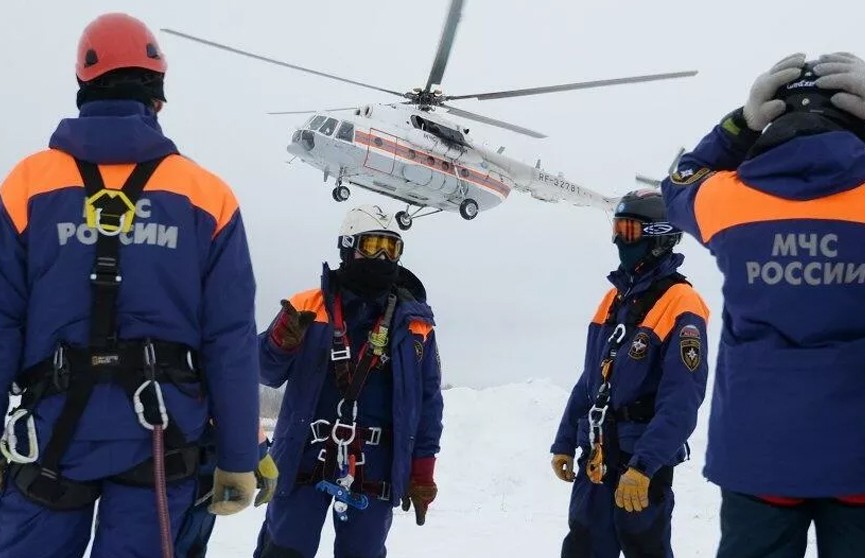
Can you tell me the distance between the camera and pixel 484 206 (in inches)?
754

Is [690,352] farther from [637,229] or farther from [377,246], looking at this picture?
[377,246]

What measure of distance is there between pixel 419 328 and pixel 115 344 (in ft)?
6.28

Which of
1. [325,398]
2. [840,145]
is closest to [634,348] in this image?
[325,398]

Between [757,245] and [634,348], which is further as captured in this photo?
[634,348]

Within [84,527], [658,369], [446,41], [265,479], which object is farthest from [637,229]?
[446,41]

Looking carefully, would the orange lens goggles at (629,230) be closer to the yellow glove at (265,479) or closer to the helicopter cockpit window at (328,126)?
the yellow glove at (265,479)

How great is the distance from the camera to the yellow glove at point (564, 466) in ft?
13.6

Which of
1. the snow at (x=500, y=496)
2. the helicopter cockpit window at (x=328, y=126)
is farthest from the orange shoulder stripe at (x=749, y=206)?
the helicopter cockpit window at (x=328, y=126)

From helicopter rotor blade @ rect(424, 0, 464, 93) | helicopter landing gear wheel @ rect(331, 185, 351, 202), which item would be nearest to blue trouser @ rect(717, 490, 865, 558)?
helicopter rotor blade @ rect(424, 0, 464, 93)

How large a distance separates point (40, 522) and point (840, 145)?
8.14 ft

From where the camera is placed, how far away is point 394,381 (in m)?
3.71

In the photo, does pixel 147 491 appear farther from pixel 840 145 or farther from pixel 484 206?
pixel 484 206

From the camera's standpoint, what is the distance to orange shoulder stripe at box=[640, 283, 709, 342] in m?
3.78

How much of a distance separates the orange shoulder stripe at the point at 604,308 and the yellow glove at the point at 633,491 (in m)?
0.99
